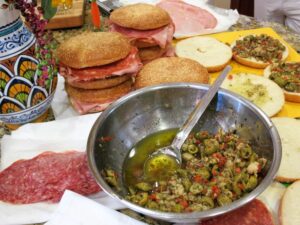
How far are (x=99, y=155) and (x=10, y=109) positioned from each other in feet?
1.86

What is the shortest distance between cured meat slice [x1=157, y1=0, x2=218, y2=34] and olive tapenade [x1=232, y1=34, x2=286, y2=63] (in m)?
0.39

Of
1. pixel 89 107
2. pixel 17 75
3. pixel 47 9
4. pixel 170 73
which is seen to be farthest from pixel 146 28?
pixel 17 75

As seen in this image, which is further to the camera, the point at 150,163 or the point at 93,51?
the point at 93,51

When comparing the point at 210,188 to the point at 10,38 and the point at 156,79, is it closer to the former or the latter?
the point at 156,79

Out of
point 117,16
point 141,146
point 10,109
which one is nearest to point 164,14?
point 117,16

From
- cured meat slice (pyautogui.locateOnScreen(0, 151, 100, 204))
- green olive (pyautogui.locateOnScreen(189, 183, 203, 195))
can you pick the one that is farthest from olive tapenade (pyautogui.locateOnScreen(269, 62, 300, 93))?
cured meat slice (pyautogui.locateOnScreen(0, 151, 100, 204))

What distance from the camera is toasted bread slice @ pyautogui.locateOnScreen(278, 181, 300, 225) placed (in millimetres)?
1385

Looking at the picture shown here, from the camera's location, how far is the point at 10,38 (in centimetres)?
164

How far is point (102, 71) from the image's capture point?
1.98 metres

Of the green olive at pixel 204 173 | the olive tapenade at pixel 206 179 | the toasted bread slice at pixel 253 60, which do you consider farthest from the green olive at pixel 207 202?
the toasted bread slice at pixel 253 60

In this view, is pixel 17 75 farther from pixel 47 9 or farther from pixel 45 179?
pixel 45 179

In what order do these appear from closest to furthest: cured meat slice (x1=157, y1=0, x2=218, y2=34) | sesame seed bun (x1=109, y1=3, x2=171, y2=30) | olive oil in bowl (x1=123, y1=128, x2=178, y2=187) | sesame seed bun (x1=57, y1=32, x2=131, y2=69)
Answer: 1. olive oil in bowl (x1=123, y1=128, x2=178, y2=187)
2. sesame seed bun (x1=57, y1=32, x2=131, y2=69)
3. sesame seed bun (x1=109, y1=3, x2=171, y2=30)
4. cured meat slice (x1=157, y1=0, x2=218, y2=34)

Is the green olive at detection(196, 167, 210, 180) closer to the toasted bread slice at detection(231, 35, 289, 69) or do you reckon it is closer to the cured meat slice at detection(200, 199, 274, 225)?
the cured meat slice at detection(200, 199, 274, 225)

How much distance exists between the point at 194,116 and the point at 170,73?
46 centimetres
